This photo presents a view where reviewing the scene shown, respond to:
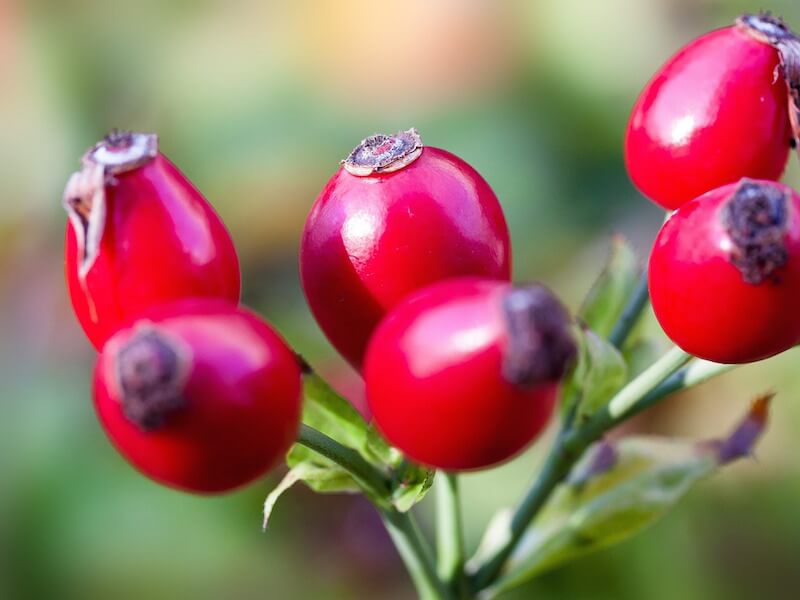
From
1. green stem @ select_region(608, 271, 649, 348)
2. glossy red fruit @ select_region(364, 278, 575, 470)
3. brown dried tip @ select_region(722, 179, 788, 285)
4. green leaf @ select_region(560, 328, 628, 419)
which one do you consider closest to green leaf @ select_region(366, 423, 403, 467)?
green leaf @ select_region(560, 328, 628, 419)

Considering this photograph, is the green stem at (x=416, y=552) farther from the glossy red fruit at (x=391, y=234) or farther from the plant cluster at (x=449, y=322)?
the glossy red fruit at (x=391, y=234)

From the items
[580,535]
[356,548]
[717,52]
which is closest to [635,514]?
[580,535]

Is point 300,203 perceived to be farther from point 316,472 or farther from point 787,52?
point 787,52

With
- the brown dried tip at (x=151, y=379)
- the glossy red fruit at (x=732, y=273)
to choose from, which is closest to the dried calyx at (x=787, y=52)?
the glossy red fruit at (x=732, y=273)

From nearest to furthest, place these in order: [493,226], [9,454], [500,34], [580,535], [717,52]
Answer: [493,226]
[717,52]
[580,535]
[9,454]
[500,34]

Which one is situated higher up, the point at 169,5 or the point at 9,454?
the point at 169,5

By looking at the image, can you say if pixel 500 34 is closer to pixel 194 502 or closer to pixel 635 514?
pixel 194 502
